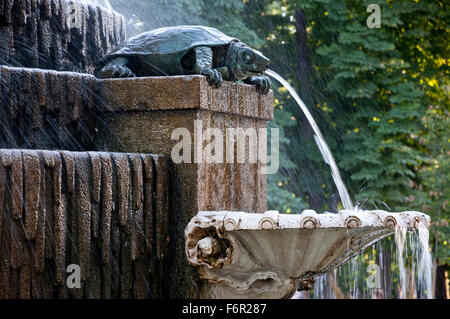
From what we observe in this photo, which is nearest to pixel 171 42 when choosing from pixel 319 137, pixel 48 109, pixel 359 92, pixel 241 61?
pixel 241 61

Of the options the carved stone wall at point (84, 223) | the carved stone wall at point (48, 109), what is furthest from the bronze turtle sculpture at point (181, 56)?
the carved stone wall at point (84, 223)

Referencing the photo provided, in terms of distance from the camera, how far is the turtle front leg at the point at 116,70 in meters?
5.68

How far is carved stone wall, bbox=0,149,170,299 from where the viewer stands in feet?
14.0

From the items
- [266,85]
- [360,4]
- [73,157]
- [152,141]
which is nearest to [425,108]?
[360,4]

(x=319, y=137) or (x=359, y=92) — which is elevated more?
(x=359, y=92)

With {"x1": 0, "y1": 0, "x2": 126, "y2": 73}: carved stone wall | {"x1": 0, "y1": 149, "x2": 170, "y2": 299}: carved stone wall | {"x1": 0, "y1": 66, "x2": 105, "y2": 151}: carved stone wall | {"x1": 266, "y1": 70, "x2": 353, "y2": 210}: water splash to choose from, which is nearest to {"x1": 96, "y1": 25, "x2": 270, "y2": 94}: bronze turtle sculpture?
{"x1": 0, "y1": 66, "x2": 105, "y2": 151}: carved stone wall

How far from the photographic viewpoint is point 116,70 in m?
5.67

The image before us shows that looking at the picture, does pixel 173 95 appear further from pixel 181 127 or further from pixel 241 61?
pixel 241 61

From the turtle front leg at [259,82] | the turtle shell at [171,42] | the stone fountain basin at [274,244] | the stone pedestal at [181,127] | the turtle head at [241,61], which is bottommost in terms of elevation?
the stone fountain basin at [274,244]

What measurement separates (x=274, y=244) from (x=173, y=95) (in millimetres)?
1263

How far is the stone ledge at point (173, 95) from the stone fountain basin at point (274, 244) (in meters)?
0.79

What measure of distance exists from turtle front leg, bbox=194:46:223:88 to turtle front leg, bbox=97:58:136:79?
524 millimetres

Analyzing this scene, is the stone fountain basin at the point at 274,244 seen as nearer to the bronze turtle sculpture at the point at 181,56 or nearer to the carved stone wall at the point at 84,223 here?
the carved stone wall at the point at 84,223
